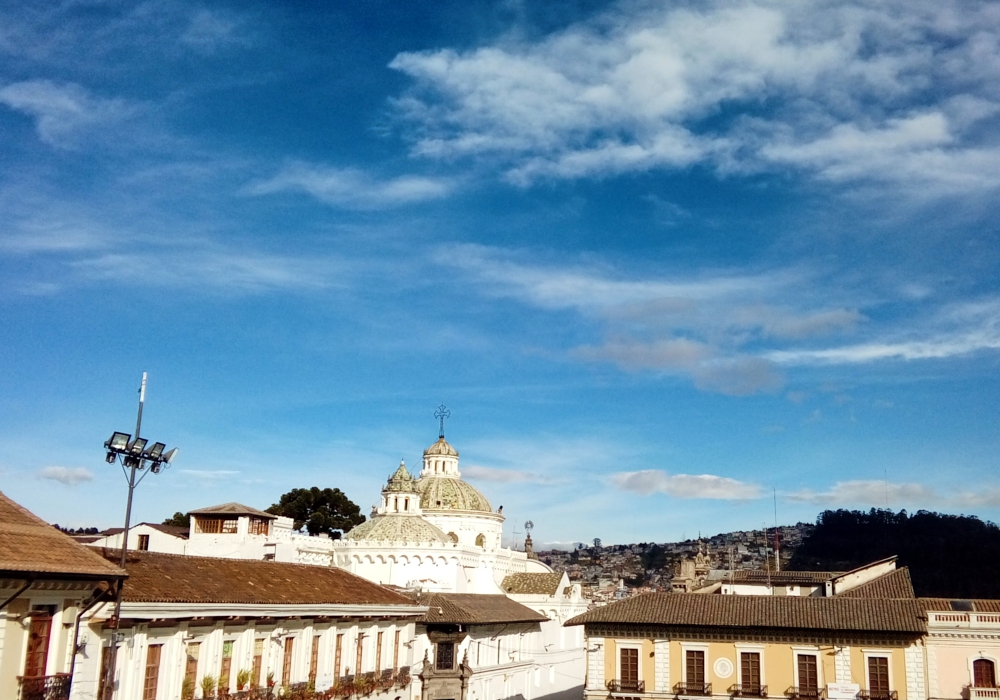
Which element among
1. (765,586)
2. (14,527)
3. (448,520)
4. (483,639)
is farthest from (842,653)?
(448,520)

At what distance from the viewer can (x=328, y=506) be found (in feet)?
298

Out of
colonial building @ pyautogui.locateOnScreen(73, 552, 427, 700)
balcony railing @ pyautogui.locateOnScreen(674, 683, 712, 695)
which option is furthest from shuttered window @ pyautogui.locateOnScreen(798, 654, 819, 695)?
colonial building @ pyautogui.locateOnScreen(73, 552, 427, 700)

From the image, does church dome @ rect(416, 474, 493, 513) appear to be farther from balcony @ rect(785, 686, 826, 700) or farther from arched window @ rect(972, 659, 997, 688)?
arched window @ rect(972, 659, 997, 688)

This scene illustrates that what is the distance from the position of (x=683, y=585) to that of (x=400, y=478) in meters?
25.2

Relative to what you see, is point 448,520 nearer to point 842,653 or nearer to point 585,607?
point 585,607

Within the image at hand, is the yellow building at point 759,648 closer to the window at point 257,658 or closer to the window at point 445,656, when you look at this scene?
the window at point 445,656

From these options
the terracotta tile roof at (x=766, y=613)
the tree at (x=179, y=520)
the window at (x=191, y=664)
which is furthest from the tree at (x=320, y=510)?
the window at (x=191, y=664)

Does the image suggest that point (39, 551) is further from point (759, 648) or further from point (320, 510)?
point (320, 510)

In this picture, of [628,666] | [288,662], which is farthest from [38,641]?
[628,666]

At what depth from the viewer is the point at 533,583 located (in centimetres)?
7162

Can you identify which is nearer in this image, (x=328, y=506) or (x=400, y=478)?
(x=400, y=478)

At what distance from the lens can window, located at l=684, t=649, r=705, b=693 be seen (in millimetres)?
40844

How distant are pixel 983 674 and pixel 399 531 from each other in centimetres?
3696

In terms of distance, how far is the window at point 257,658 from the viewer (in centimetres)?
3086
